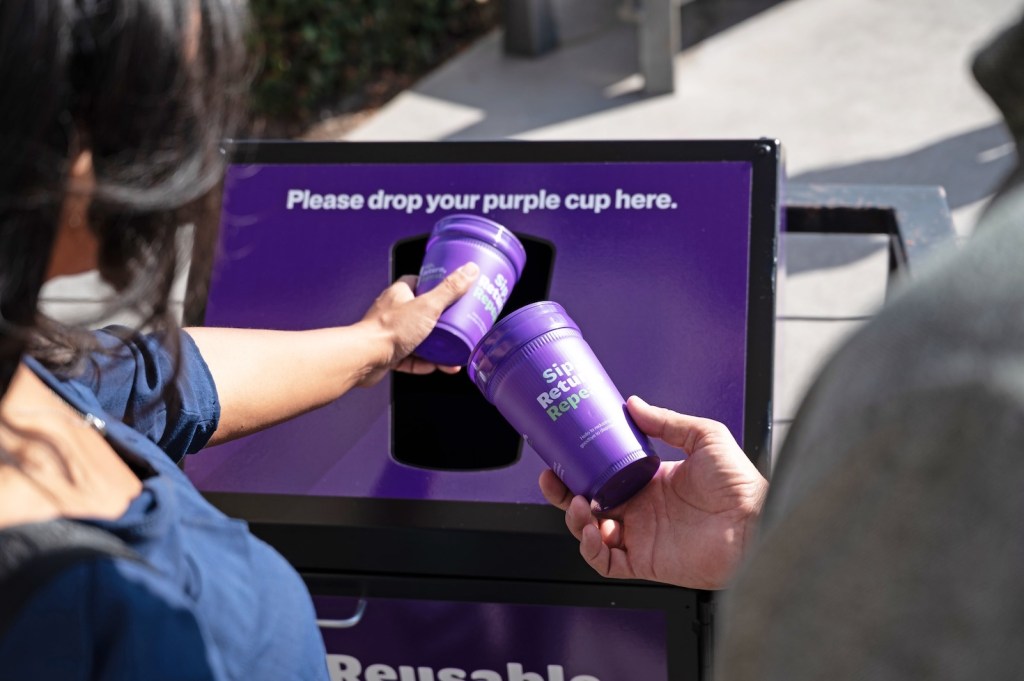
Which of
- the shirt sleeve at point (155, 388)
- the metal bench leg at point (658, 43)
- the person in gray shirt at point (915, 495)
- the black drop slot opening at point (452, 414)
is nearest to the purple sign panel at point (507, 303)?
the black drop slot opening at point (452, 414)

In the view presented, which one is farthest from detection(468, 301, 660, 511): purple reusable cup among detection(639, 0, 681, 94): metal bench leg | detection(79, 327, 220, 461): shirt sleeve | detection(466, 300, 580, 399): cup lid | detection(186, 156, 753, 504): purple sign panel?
detection(639, 0, 681, 94): metal bench leg

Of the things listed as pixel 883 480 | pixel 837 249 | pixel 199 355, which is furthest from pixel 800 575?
pixel 837 249

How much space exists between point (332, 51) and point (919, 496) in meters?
5.05

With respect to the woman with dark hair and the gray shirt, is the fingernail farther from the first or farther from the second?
the gray shirt

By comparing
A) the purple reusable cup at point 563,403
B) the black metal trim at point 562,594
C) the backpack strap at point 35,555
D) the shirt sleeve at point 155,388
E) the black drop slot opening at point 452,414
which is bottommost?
the black metal trim at point 562,594

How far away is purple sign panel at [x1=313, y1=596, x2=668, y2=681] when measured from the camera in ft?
5.49

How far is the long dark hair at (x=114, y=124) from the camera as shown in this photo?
3.01ft

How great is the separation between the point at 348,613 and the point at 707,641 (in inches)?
20.9

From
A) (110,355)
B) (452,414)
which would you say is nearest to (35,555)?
(110,355)

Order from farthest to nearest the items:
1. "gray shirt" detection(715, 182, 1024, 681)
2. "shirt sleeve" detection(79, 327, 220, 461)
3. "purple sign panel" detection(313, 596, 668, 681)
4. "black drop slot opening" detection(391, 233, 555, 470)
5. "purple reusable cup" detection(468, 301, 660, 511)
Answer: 1. "black drop slot opening" detection(391, 233, 555, 470)
2. "purple sign panel" detection(313, 596, 668, 681)
3. "purple reusable cup" detection(468, 301, 660, 511)
4. "shirt sleeve" detection(79, 327, 220, 461)
5. "gray shirt" detection(715, 182, 1024, 681)

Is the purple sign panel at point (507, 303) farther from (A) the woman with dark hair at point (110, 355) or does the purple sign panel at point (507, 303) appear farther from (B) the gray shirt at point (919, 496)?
(B) the gray shirt at point (919, 496)

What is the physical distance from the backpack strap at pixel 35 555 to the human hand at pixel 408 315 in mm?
766

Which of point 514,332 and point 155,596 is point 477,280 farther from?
point 155,596

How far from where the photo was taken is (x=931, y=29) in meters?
5.13
